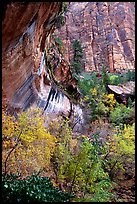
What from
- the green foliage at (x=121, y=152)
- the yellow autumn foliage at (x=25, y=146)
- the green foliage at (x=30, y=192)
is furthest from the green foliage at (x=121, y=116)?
the green foliage at (x=30, y=192)

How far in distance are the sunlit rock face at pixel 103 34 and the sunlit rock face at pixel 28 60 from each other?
27.0 meters

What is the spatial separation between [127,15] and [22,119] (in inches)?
1990

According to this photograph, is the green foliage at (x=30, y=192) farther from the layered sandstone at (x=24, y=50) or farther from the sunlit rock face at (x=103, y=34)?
the sunlit rock face at (x=103, y=34)

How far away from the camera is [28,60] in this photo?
1462 centimetres

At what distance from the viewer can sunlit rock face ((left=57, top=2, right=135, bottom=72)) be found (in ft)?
162

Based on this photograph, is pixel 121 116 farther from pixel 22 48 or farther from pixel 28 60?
pixel 22 48

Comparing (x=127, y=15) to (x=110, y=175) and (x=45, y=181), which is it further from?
(x=45, y=181)

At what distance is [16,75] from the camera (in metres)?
14.3

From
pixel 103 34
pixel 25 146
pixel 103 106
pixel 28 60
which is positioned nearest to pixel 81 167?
pixel 25 146

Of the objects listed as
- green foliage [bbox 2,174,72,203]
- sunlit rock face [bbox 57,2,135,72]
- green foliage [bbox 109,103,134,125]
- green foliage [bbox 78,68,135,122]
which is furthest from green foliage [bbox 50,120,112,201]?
sunlit rock face [bbox 57,2,135,72]

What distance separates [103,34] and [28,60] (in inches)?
1643

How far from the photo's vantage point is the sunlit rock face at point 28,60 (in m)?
9.93

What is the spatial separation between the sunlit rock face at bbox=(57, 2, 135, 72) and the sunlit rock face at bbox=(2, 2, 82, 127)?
26972 mm

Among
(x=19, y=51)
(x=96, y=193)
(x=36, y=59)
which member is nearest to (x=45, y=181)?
(x=96, y=193)
